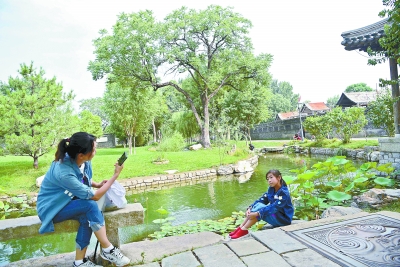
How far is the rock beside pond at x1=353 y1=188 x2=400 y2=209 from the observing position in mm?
3551

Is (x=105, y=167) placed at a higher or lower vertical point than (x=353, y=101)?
lower

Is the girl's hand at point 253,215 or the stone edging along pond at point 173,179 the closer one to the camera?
the girl's hand at point 253,215

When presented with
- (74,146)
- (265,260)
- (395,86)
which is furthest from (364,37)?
(74,146)

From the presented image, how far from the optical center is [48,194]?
1878mm

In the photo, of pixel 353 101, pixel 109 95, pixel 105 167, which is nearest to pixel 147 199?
pixel 105 167

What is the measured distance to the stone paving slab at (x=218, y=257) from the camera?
179cm

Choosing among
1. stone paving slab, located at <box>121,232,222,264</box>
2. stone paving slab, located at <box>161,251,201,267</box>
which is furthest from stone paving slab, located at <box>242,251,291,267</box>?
stone paving slab, located at <box>121,232,222,264</box>

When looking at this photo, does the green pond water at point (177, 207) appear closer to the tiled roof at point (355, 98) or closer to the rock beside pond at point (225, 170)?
the rock beside pond at point (225, 170)

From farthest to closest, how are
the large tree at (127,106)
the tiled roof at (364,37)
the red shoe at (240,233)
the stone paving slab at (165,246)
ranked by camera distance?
1. the large tree at (127,106)
2. the tiled roof at (364,37)
3. the red shoe at (240,233)
4. the stone paving slab at (165,246)

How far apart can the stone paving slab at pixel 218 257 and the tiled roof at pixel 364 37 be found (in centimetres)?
559

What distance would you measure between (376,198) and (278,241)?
242cm

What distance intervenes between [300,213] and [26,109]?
8.20 m

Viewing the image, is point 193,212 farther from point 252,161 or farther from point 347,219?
point 252,161

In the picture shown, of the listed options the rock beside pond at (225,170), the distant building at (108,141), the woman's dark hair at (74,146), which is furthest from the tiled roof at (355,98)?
the distant building at (108,141)
